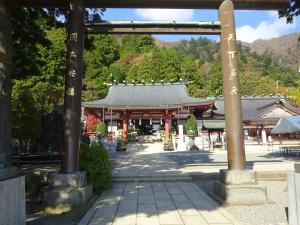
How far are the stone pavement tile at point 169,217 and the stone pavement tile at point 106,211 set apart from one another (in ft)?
3.13

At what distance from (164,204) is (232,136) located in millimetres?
2244

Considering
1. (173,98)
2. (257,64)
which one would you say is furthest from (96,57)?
(257,64)

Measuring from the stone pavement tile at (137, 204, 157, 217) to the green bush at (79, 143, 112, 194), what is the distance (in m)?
1.99

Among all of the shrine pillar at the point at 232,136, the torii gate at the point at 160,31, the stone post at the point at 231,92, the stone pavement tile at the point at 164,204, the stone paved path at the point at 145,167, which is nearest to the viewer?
the stone pavement tile at the point at 164,204

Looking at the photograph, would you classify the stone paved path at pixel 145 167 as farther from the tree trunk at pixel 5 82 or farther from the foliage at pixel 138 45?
the foliage at pixel 138 45

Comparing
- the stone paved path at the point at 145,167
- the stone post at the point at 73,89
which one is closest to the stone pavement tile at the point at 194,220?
the stone post at the point at 73,89

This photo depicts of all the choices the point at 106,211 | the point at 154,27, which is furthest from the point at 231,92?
the point at 106,211

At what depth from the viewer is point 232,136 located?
8133 millimetres

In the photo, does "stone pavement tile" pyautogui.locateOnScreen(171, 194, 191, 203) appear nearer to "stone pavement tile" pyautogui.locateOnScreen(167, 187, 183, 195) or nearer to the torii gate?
"stone pavement tile" pyautogui.locateOnScreen(167, 187, 183, 195)

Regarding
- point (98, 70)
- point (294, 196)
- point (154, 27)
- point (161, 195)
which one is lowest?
point (161, 195)

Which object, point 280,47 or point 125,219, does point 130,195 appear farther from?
point 280,47

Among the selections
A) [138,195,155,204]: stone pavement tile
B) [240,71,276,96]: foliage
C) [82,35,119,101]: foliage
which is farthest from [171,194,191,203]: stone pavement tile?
[240,71,276,96]: foliage

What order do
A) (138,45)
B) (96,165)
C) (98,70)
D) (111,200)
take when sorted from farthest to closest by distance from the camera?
(138,45), (98,70), (96,165), (111,200)

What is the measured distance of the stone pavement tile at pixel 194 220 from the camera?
19.7 ft
